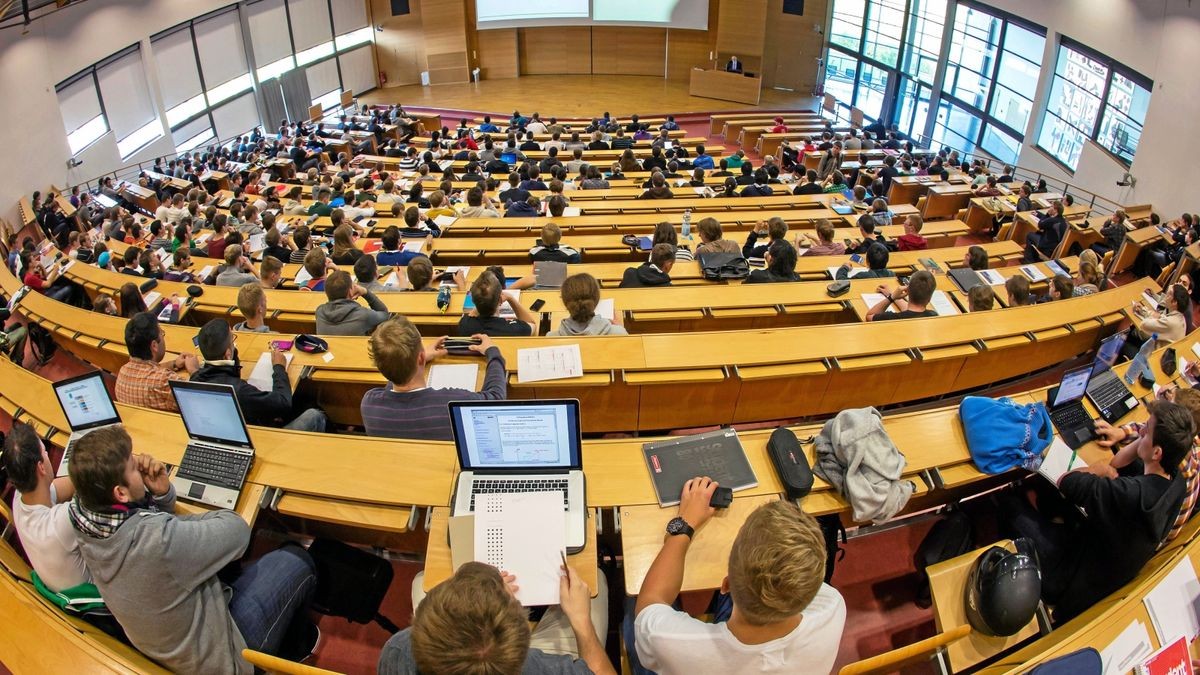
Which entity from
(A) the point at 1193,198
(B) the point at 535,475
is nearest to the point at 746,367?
(B) the point at 535,475

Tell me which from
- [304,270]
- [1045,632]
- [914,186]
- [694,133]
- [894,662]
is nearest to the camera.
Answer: [894,662]

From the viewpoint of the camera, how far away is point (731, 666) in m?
2.03

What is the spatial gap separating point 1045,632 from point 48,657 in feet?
13.3

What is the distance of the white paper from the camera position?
2.53 m

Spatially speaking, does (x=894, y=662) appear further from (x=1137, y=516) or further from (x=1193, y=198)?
(x=1193, y=198)

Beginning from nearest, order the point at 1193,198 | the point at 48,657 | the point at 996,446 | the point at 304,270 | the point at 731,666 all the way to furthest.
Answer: the point at 731,666
the point at 48,657
the point at 996,446
the point at 304,270
the point at 1193,198

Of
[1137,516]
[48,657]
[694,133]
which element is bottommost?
[694,133]

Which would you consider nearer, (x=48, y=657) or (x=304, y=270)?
(x=48, y=657)

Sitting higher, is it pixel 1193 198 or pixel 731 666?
pixel 731 666

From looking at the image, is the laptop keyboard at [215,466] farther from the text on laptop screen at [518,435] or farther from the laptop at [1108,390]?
the laptop at [1108,390]

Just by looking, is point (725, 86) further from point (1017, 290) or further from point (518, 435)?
point (518, 435)

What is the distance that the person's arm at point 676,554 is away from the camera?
92.7 inches

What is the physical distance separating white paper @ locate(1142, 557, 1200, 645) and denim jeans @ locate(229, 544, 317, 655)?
145 inches

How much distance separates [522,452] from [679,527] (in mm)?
760
